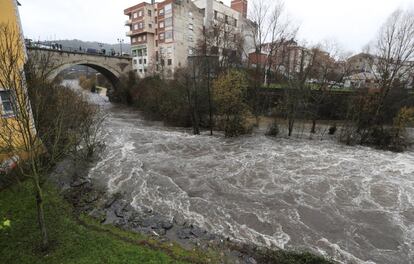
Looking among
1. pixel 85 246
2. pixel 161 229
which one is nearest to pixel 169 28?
pixel 161 229

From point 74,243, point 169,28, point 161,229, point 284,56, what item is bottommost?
point 161,229

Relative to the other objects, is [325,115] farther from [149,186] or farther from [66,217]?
[66,217]

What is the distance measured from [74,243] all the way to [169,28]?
156 feet

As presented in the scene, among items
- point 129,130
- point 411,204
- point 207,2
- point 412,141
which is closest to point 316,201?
point 411,204

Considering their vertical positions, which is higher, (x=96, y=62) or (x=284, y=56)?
(x=284, y=56)

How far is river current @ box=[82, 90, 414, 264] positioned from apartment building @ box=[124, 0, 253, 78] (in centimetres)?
3180

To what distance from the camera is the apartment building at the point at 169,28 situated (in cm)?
4762

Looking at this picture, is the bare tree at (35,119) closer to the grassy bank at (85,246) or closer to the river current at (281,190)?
the grassy bank at (85,246)

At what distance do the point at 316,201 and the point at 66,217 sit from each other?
10.8 m

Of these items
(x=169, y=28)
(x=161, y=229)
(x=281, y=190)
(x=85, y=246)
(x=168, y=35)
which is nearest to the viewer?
(x=85, y=246)

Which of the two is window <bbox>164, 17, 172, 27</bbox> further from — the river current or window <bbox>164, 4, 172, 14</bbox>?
the river current

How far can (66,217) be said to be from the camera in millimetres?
8578

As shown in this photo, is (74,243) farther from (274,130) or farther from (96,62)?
(96,62)

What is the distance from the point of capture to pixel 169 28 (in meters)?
47.7
